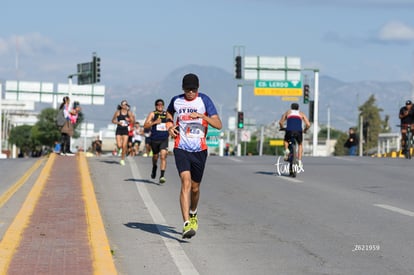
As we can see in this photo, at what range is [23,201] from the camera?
15281 millimetres

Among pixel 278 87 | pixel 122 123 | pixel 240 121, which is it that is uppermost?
pixel 278 87

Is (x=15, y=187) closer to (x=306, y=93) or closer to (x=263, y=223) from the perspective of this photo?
(x=263, y=223)

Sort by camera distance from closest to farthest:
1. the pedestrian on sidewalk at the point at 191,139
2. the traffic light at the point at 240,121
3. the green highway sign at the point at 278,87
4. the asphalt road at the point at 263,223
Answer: the asphalt road at the point at 263,223 < the pedestrian on sidewalk at the point at 191,139 < the green highway sign at the point at 278,87 < the traffic light at the point at 240,121

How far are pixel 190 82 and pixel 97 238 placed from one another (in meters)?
2.01

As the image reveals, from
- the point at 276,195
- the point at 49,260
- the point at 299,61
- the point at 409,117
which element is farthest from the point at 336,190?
the point at 299,61

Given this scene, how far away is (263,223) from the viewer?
12.9 meters

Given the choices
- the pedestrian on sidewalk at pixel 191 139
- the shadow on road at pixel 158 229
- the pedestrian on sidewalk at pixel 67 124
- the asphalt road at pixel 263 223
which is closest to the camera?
the asphalt road at pixel 263 223

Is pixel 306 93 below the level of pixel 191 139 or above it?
above

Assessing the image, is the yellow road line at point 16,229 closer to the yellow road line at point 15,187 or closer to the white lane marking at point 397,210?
the yellow road line at point 15,187

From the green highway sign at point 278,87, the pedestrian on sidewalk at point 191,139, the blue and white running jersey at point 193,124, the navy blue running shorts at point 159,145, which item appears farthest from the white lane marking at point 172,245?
the green highway sign at point 278,87

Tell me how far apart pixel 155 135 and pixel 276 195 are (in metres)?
4.05

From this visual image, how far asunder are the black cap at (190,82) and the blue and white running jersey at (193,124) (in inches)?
8.3

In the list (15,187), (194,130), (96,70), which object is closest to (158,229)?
(194,130)

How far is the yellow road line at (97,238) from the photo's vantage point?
8970mm
